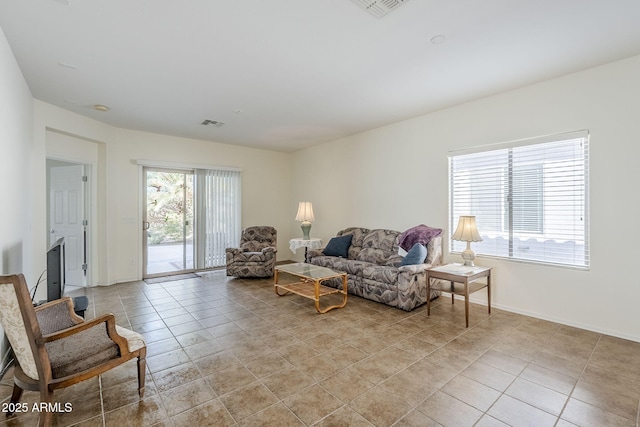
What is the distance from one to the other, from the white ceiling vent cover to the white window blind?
4.87 m

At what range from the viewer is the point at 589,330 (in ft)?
10.1

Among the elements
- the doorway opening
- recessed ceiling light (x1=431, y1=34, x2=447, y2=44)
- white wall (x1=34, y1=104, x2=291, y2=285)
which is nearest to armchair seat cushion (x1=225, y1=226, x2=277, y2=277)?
white wall (x1=34, y1=104, x2=291, y2=285)

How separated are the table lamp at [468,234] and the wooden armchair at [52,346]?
3.43 metres

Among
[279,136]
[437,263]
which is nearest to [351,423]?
[437,263]

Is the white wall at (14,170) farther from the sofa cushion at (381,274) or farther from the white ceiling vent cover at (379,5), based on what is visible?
the sofa cushion at (381,274)

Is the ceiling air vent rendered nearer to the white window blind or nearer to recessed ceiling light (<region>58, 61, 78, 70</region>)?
the white window blind

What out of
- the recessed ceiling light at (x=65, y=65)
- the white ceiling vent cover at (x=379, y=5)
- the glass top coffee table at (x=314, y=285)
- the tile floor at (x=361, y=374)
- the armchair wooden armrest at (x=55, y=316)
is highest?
the recessed ceiling light at (x=65, y=65)

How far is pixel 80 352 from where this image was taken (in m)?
1.84

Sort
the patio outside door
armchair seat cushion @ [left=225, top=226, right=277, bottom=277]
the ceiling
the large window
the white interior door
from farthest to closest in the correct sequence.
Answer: the patio outside door, armchair seat cushion @ [left=225, top=226, right=277, bottom=277], the white interior door, the large window, the ceiling

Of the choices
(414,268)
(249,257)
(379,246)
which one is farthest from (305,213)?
(414,268)

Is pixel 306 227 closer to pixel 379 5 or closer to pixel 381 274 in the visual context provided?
Result: pixel 381 274

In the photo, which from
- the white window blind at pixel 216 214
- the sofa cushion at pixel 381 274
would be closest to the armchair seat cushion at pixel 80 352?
the sofa cushion at pixel 381 274

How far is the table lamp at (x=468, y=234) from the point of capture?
3.59m

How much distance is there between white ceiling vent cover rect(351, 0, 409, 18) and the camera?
6.64 ft
